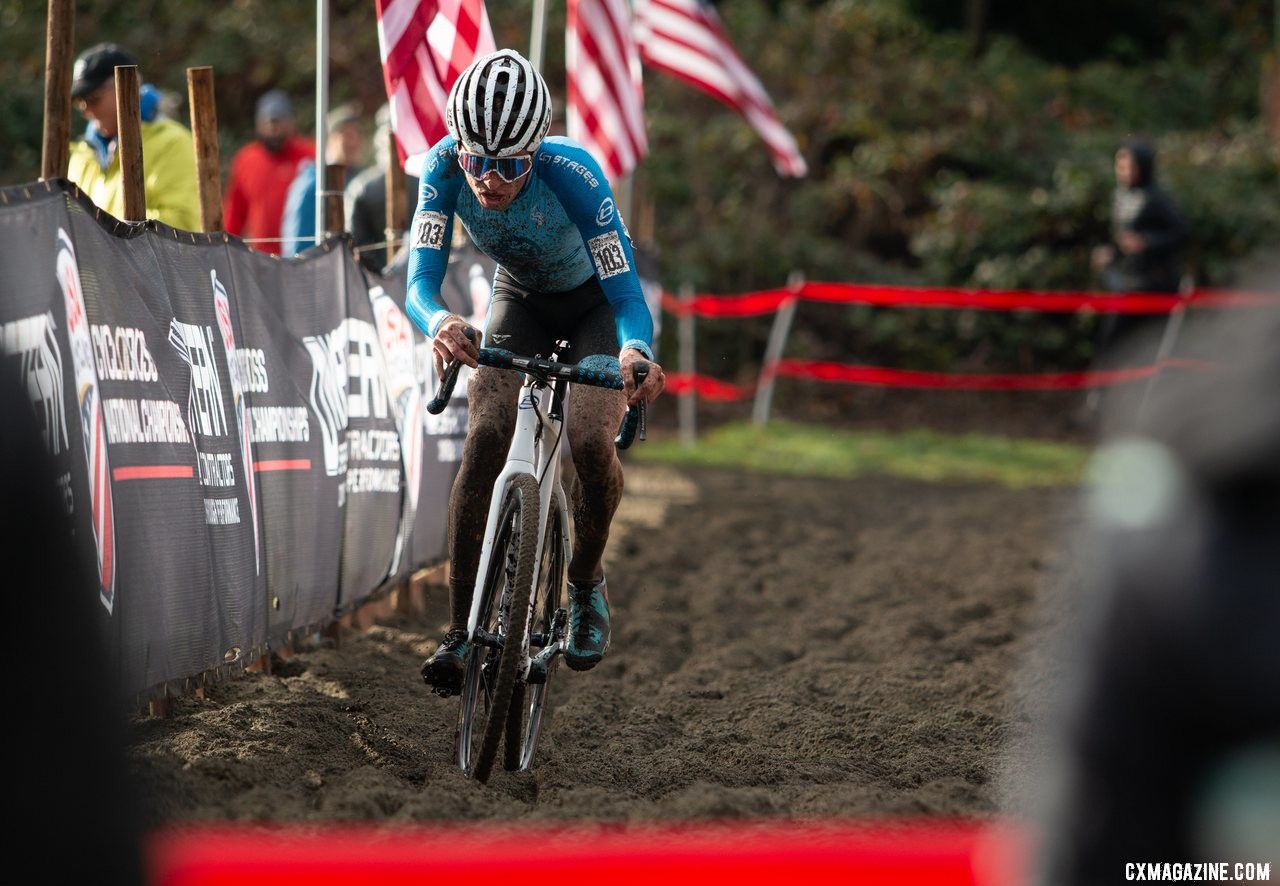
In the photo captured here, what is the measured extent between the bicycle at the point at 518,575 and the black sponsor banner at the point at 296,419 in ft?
4.38

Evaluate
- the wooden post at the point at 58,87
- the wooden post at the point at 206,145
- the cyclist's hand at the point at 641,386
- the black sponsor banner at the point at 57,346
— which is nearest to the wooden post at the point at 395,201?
the wooden post at the point at 206,145

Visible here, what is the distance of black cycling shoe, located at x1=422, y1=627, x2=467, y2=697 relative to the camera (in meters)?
4.99

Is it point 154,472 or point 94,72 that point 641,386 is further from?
point 94,72

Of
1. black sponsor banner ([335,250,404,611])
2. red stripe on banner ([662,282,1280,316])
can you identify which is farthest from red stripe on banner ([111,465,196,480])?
red stripe on banner ([662,282,1280,316])

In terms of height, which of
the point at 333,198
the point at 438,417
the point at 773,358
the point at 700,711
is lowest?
the point at 700,711

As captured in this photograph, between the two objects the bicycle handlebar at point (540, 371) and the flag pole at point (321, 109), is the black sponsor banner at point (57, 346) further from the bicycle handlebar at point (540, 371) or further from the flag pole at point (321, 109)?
the flag pole at point (321, 109)

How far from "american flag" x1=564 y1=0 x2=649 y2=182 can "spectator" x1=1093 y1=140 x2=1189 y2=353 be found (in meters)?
5.37

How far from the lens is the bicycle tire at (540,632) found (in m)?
5.04

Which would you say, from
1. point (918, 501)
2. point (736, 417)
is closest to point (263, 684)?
point (918, 501)

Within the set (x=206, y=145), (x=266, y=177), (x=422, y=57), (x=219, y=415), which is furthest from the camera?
(x=266, y=177)

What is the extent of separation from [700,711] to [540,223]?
1.95 m

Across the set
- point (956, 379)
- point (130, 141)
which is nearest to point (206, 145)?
point (130, 141)

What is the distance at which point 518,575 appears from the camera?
479 cm

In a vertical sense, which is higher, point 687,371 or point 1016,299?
point 1016,299
